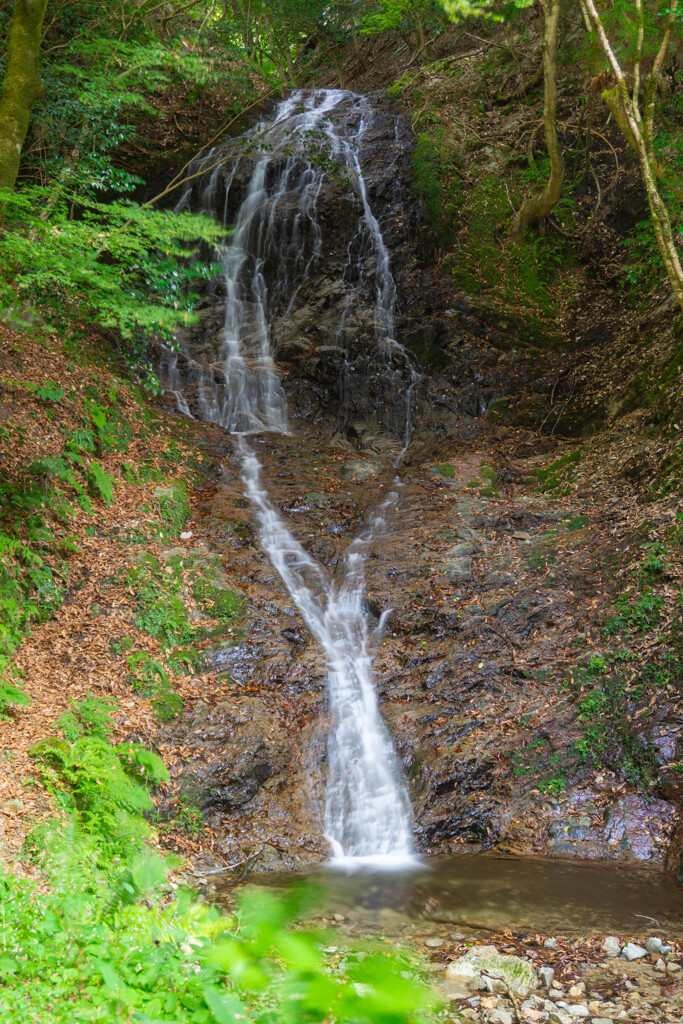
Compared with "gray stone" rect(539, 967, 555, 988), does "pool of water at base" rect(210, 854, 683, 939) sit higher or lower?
lower

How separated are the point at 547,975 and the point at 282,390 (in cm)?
1059

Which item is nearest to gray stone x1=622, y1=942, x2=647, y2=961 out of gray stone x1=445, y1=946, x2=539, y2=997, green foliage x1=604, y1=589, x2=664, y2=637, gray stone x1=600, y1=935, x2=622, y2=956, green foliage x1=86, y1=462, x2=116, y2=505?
gray stone x1=600, y1=935, x2=622, y2=956

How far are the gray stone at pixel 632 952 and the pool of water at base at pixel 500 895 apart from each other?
0.21 m

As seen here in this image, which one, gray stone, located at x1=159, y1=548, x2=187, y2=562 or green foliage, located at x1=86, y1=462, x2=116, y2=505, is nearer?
gray stone, located at x1=159, y1=548, x2=187, y2=562

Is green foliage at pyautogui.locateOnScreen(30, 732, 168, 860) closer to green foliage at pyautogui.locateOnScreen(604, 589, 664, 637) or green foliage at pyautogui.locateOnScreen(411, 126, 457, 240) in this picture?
green foliage at pyautogui.locateOnScreen(604, 589, 664, 637)

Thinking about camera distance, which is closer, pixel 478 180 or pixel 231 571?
pixel 231 571

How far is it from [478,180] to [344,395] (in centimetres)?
553

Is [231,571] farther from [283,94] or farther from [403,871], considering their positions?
[283,94]

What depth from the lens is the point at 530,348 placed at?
12352mm

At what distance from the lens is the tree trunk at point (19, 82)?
764 centimetres

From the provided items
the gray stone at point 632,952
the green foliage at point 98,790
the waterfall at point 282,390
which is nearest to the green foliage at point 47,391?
the waterfall at point 282,390

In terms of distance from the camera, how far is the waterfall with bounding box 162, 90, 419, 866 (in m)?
6.51

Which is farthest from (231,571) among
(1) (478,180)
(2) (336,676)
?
(1) (478,180)

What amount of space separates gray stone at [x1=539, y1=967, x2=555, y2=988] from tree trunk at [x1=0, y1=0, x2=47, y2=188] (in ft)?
28.5
